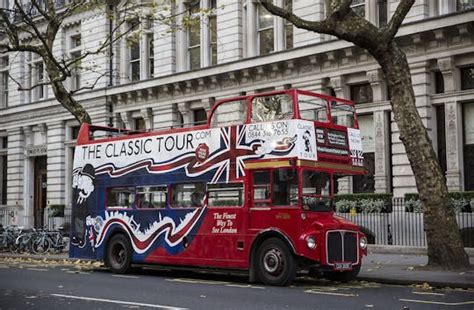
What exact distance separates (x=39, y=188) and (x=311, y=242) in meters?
31.0

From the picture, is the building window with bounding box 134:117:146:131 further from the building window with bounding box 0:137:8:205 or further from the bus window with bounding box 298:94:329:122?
the bus window with bounding box 298:94:329:122

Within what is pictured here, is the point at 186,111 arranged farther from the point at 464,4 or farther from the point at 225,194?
the point at 225,194

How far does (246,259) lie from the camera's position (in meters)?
15.4

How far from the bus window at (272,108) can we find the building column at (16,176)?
29.9 metres

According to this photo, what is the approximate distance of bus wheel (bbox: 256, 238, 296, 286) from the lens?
14.5 metres

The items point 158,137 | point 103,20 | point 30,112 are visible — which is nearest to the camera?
point 158,137

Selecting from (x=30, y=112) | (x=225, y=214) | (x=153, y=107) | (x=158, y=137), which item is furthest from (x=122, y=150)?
(x=30, y=112)

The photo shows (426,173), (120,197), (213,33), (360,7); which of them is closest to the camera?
(426,173)

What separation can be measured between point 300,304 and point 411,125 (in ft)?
22.5

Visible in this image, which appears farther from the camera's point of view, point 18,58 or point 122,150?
point 18,58

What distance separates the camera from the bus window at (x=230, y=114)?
52.8ft

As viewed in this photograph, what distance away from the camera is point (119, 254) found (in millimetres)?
18938

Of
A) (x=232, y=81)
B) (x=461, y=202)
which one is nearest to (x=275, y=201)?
(x=461, y=202)

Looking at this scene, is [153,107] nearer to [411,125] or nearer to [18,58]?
Result: [18,58]
